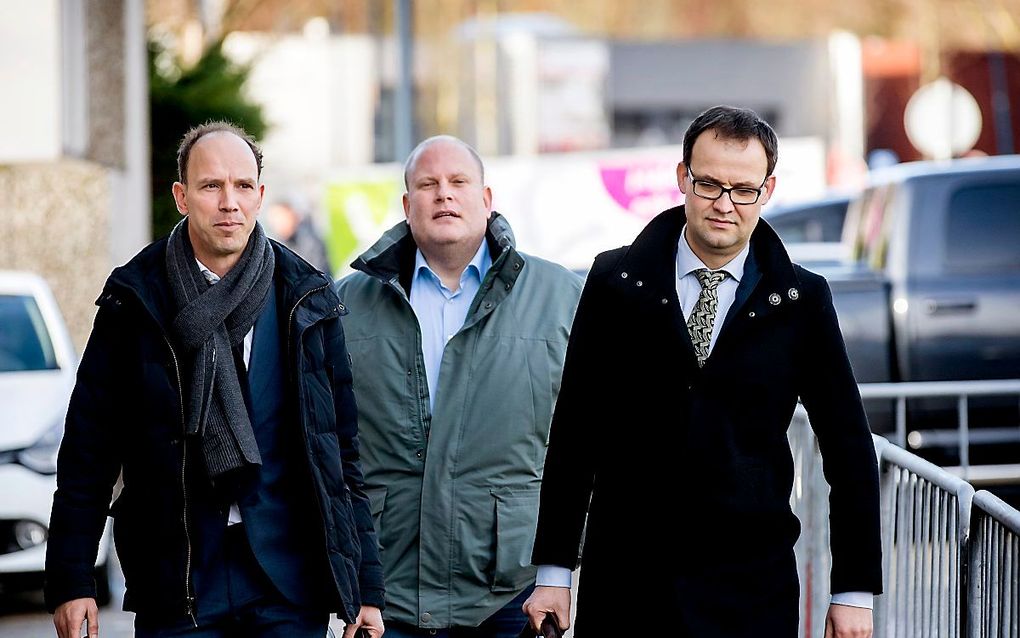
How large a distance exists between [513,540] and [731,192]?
140 cm

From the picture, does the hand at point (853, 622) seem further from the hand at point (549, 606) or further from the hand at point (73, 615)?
the hand at point (73, 615)

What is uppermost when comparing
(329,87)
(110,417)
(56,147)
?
(329,87)

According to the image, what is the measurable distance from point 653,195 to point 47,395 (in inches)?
453

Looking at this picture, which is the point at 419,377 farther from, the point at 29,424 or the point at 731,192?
Answer: the point at 29,424

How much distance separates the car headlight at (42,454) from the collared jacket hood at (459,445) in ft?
12.2

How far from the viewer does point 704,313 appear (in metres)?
3.84

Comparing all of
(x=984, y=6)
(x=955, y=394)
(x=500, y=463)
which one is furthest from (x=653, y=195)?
(x=984, y=6)

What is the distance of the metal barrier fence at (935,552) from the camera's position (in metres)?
3.71

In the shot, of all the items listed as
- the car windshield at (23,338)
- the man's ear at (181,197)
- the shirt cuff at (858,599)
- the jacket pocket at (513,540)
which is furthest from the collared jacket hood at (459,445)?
the car windshield at (23,338)

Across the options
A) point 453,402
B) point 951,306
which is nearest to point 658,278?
point 453,402

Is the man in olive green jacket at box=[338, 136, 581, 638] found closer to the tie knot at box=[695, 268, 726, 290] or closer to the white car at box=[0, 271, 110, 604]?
the tie knot at box=[695, 268, 726, 290]

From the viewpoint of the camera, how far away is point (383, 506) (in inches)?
188

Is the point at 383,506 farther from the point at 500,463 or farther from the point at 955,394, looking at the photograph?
the point at 955,394

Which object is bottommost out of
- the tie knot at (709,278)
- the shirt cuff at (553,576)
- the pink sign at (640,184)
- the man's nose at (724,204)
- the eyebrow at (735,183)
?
the shirt cuff at (553,576)
